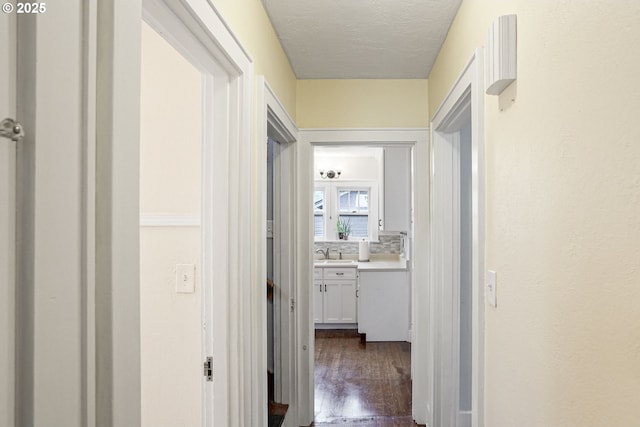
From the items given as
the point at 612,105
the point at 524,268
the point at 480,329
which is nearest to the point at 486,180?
the point at 524,268

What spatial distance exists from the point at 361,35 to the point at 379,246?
3.80m

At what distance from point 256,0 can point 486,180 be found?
1196mm

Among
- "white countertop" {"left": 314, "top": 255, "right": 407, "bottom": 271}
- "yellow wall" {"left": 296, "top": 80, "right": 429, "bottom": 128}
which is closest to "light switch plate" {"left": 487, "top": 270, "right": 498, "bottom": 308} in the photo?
"yellow wall" {"left": 296, "top": 80, "right": 429, "bottom": 128}

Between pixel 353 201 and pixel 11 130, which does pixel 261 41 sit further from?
pixel 353 201

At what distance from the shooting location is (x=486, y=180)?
148cm

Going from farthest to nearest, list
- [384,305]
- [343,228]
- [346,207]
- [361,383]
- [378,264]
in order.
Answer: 1. [346,207]
2. [343,228]
3. [378,264]
4. [384,305]
5. [361,383]

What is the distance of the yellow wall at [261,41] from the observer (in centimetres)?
140

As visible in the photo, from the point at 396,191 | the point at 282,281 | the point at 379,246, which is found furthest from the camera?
the point at 379,246

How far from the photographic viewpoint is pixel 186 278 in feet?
5.82

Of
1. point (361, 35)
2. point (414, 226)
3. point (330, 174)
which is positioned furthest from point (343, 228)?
point (361, 35)

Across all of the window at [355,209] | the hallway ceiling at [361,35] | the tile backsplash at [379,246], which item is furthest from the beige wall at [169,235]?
the window at [355,209]

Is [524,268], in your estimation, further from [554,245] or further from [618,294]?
[618,294]

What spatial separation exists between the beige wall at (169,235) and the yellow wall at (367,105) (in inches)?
44.2

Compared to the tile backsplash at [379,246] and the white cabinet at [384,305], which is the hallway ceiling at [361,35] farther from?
the tile backsplash at [379,246]
